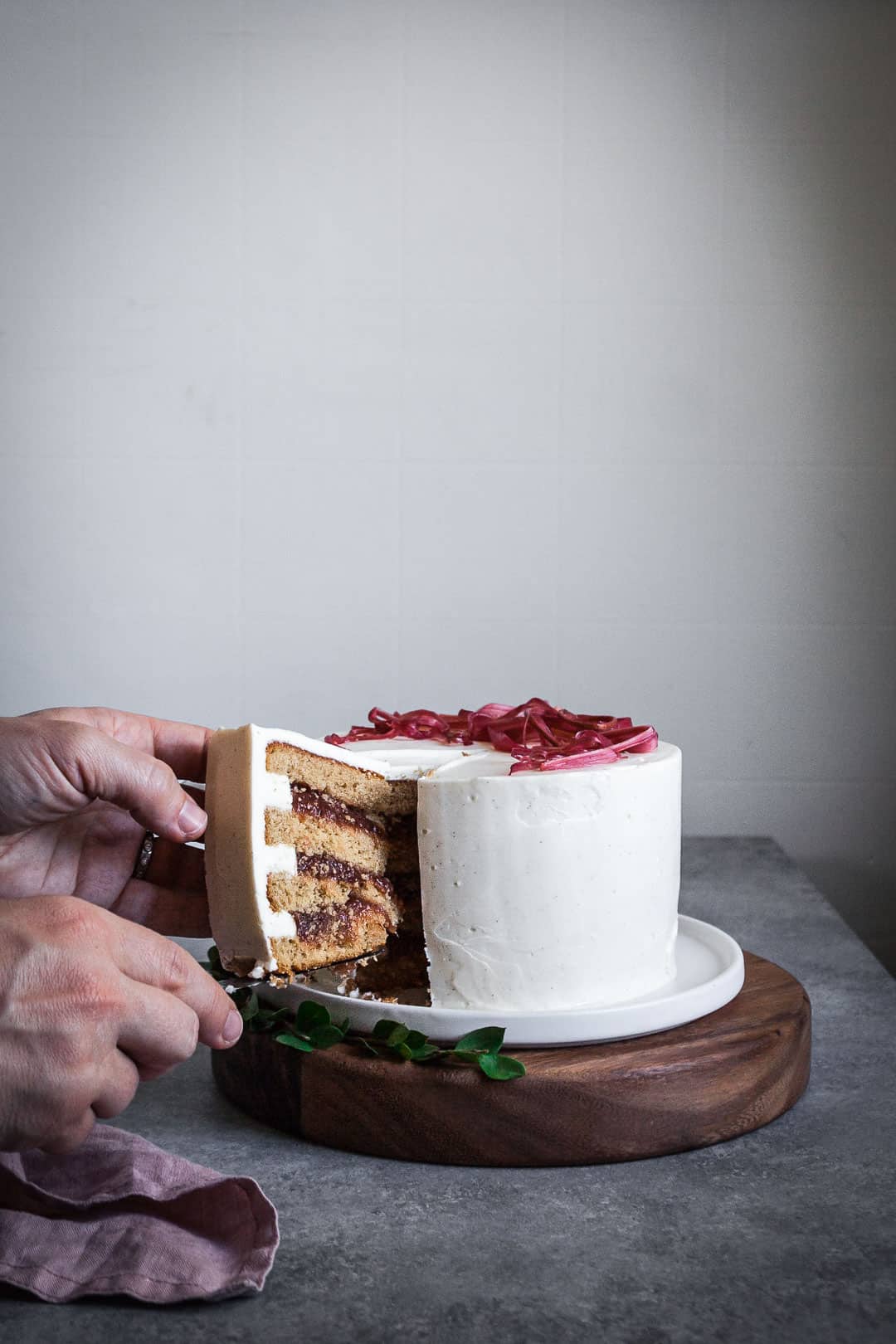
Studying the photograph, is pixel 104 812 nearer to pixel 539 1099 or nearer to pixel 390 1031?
pixel 390 1031

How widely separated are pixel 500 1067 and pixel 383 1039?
0.12 m

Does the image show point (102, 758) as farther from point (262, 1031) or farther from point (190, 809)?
point (262, 1031)

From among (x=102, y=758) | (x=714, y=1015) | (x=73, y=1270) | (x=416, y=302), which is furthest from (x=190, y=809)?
(x=416, y=302)

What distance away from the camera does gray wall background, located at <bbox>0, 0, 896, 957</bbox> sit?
2.22m

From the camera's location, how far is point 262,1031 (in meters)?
1.17

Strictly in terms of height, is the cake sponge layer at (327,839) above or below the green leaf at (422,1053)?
above

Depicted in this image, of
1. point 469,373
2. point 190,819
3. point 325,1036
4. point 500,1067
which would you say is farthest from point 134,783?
point 469,373

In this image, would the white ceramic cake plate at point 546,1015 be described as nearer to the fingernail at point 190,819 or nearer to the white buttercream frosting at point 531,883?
the white buttercream frosting at point 531,883

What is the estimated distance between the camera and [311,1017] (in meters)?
1.15

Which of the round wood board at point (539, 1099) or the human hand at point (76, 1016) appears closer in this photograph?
the human hand at point (76, 1016)

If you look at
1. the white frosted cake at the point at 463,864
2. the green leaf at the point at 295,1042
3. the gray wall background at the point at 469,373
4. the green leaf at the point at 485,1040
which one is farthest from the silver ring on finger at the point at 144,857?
the gray wall background at the point at 469,373

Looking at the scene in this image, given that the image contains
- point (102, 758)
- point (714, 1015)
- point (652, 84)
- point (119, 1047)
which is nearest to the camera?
point (119, 1047)

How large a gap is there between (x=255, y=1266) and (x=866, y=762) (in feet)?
5.61

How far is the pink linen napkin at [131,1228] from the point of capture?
868 millimetres
